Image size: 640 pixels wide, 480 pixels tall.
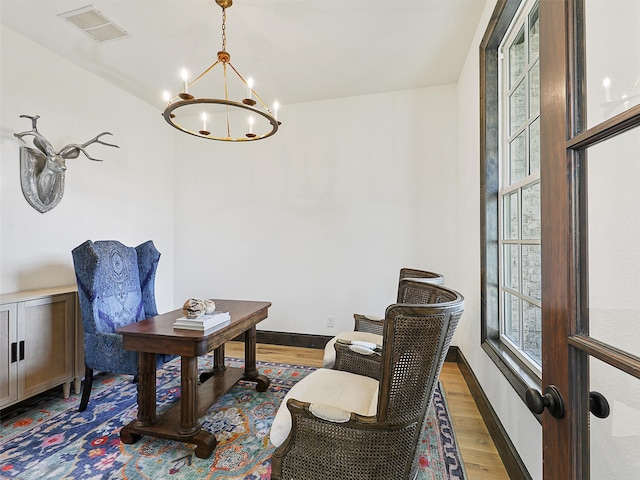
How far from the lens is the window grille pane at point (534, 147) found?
169cm

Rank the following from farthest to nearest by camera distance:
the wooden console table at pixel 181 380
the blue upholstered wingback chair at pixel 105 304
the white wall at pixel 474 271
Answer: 1. the blue upholstered wingback chair at pixel 105 304
2. the wooden console table at pixel 181 380
3. the white wall at pixel 474 271

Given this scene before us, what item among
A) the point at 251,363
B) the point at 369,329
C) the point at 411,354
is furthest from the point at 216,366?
the point at 411,354

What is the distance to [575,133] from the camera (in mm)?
650

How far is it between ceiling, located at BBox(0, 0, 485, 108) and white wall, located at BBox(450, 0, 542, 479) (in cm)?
32

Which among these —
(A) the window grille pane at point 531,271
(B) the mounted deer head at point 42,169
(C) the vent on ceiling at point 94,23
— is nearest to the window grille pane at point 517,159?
(A) the window grille pane at point 531,271

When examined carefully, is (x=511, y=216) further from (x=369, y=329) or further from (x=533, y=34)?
(x=369, y=329)

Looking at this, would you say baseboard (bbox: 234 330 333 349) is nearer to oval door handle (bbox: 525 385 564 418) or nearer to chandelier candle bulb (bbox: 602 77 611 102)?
oval door handle (bbox: 525 385 564 418)

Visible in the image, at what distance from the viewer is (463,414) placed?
92.0 inches

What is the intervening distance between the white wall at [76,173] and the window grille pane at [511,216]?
12.3ft

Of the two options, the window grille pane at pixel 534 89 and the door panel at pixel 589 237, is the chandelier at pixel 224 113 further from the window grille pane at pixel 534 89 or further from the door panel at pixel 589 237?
the door panel at pixel 589 237

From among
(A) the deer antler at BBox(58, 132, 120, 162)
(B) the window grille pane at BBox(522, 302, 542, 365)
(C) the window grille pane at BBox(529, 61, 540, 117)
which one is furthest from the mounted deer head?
(B) the window grille pane at BBox(522, 302, 542, 365)

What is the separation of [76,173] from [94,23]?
1347 millimetres

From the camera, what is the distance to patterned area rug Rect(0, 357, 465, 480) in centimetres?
176

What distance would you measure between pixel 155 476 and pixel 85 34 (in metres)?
3.33
